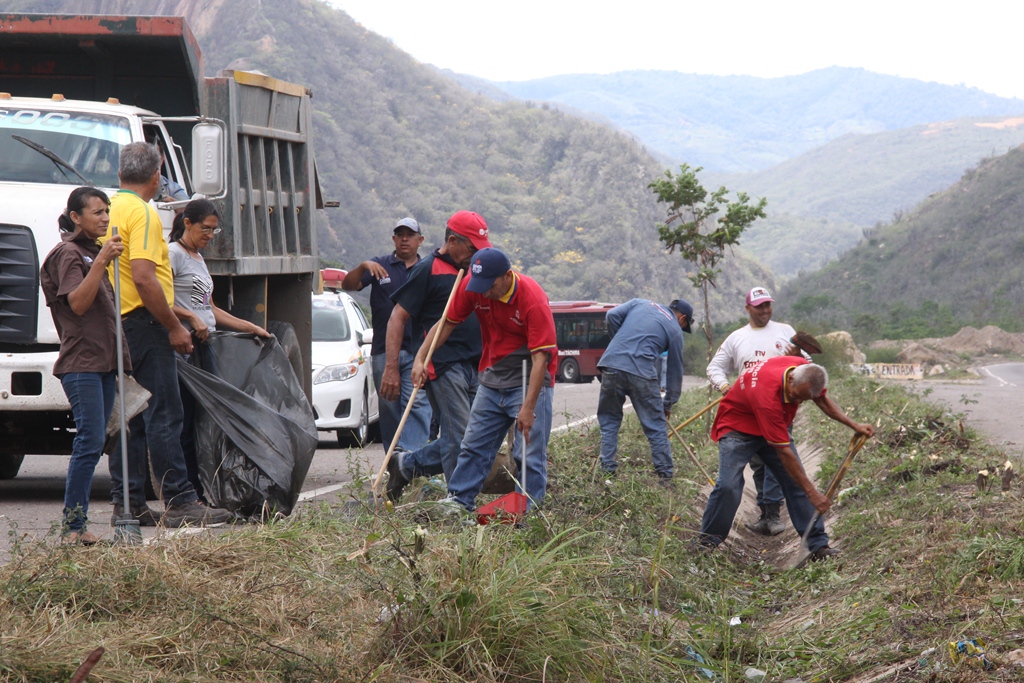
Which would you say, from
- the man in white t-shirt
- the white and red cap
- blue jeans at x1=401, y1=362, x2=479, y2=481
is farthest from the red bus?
blue jeans at x1=401, y1=362, x2=479, y2=481

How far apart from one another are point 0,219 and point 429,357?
280 cm


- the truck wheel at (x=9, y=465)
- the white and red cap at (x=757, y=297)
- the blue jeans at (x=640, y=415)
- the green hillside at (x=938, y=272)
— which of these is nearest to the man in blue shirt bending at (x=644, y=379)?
the blue jeans at (x=640, y=415)

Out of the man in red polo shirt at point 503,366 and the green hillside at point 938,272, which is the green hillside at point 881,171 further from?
the man in red polo shirt at point 503,366

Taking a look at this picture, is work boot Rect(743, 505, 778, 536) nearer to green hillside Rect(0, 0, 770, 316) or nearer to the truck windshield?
the truck windshield

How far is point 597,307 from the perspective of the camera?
3712 cm

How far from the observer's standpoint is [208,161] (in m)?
7.28

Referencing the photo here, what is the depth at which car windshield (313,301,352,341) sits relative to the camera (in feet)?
39.5

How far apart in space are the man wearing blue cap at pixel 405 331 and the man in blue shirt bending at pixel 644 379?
2.22 meters

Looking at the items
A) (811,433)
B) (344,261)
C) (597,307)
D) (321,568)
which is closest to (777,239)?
(344,261)

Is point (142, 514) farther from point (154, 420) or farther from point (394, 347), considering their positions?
point (394, 347)

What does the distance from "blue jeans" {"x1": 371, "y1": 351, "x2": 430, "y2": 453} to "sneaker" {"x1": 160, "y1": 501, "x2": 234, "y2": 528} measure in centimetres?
138

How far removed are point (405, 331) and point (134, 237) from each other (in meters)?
2.04

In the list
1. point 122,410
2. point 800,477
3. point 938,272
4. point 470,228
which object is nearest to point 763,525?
point 800,477

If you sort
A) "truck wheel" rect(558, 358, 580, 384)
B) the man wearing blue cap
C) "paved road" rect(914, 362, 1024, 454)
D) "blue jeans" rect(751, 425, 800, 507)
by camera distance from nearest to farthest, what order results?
the man wearing blue cap
"blue jeans" rect(751, 425, 800, 507)
"paved road" rect(914, 362, 1024, 454)
"truck wheel" rect(558, 358, 580, 384)
